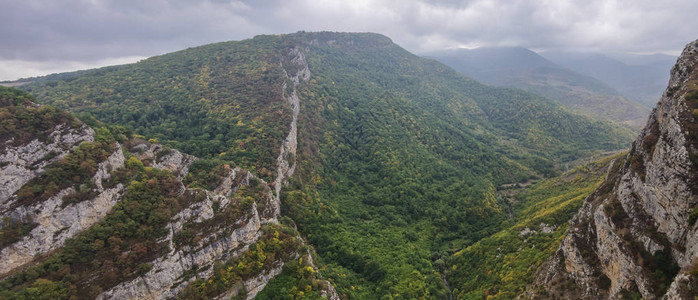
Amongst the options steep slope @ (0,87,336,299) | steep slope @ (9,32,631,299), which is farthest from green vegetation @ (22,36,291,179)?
steep slope @ (0,87,336,299)

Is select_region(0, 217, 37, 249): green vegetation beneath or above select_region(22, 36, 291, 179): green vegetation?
beneath

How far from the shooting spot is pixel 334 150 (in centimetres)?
12975

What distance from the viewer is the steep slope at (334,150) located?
79938 mm

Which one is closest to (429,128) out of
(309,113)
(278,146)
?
(309,113)

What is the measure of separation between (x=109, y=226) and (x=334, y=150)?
89.9 metres

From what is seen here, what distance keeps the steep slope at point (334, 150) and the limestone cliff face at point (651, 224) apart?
34815 mm

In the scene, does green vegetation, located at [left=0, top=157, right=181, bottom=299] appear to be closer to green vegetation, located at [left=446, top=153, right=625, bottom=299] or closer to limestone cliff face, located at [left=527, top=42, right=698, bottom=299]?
limestone cliff face, located at [left=527, top=42, right=698, bottom=299]

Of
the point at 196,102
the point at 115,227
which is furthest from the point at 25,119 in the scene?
the point at 196,102

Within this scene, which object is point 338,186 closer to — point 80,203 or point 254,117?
point 254,117

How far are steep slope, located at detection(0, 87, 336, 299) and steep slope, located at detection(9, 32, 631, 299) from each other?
15505mm

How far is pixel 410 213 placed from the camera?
105 meters

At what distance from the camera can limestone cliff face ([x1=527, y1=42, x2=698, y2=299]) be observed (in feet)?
92.7

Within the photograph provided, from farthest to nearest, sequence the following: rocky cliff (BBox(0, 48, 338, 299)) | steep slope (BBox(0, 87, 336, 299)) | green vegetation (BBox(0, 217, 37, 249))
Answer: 1. rocky cliff (BBox(0, 48, 338, 299))
2. steep slope (BBox(0, 87, 336, 299))
3. green vegetation (BBox(0, 217, 37, 249))

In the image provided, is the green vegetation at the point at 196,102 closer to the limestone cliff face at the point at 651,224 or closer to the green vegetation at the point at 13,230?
the green vegetation at the point at 13,230
